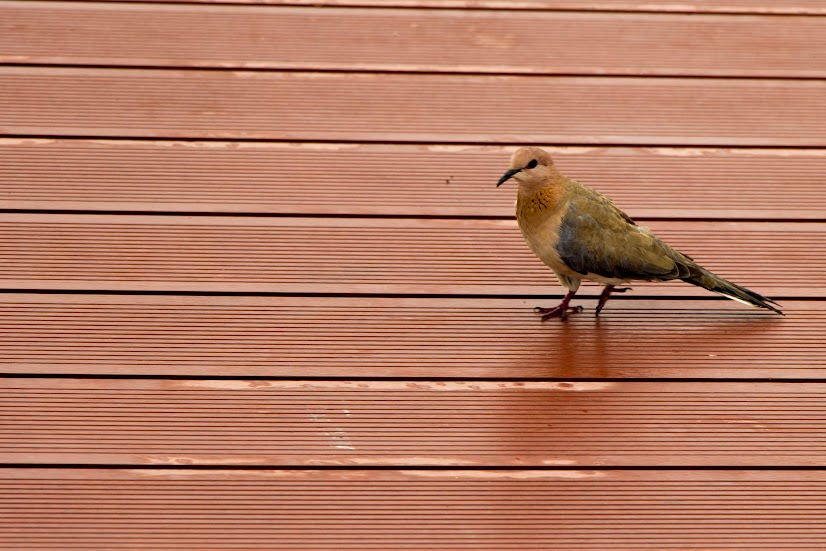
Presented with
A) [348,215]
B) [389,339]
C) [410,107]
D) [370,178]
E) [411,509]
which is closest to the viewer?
[411,509]

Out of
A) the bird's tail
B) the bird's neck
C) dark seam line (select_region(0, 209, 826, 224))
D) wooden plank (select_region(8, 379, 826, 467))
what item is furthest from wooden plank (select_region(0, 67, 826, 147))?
wooden plank (select_region(8, 379, 826, 467))

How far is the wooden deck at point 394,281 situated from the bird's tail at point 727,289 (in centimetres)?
6

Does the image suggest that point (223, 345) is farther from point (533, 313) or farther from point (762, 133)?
point (762, 133)

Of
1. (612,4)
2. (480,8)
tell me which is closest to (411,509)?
(480,8)

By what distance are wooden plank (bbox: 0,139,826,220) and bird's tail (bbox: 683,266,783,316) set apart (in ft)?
1.09

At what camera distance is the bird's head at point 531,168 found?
100 inches

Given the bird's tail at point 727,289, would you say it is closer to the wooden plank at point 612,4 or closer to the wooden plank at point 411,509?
the wooden plank at point 411,509

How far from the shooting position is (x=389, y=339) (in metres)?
2.43

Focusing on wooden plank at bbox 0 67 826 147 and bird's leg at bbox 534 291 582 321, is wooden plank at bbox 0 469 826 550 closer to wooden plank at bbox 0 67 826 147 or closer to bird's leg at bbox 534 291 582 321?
bird's leg at bbox 534 291 582 321

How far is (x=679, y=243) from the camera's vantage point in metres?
2.74

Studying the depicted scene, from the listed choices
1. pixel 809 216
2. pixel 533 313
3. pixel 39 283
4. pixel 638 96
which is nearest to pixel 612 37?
pixel 638 96

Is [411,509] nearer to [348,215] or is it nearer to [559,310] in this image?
[559,310]

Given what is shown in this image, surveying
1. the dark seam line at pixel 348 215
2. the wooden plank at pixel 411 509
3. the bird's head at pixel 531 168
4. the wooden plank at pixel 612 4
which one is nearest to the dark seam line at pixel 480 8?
the wooden plank at pixel 612 4

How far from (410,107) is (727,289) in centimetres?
106
